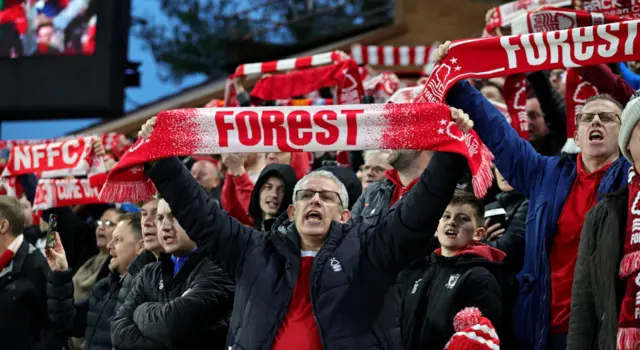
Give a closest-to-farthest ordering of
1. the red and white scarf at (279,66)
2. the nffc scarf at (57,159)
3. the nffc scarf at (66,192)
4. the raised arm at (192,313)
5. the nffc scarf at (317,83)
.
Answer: the raised arm at (192,313)
the nffc scarf at (66,192)
the nffc scarf at (317,83)
the nffc scarf at (57,159)
the red and white scarf at (279,66)

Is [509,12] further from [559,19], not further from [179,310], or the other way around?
[179,310]

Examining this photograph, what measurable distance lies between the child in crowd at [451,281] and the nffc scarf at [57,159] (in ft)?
10.8

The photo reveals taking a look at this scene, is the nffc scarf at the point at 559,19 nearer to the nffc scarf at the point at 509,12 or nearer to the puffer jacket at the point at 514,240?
the puffer jacket at the point at 514,240

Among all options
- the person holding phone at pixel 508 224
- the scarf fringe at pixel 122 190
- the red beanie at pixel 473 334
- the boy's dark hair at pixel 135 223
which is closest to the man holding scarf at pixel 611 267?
the red beanie at pixel 473 334

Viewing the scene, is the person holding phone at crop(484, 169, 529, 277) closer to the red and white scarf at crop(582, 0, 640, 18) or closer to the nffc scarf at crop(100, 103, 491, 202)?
the red and white scarf at crop(582, 0, 640, 18)

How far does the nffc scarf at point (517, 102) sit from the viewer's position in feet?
19.8

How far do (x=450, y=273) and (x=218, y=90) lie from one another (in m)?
9.01

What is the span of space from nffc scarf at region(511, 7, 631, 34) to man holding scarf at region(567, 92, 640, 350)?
156 centimetres

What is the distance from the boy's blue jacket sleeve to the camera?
4832mm

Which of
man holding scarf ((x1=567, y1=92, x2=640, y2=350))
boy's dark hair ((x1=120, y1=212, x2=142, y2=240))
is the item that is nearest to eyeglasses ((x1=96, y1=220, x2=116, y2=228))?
boy's dark hair ((x1=120, y1=212, x2=142, y2=240))

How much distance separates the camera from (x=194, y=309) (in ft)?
15.5

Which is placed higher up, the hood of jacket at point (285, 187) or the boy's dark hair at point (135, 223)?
the hood of jacket at point (285, 187)

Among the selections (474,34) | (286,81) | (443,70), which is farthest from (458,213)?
(474,34)

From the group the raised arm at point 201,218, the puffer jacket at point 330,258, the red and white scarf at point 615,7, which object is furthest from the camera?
the red and white scarf at point 615,7
